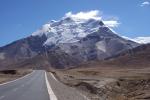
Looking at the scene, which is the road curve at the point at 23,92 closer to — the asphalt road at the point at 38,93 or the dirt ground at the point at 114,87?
the asphalt road at the point at 38,93

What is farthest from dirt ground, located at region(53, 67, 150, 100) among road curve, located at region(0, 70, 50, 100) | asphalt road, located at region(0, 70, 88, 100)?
road curve, located at region(0, 70, 50, 100)

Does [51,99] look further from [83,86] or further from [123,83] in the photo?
[123,83]

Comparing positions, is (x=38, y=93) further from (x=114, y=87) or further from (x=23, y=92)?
(x=114, y=87)

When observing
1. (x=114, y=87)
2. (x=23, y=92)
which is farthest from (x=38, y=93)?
(x=114, y=87)

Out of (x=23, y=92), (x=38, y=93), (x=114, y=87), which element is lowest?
(x=114, y=87)

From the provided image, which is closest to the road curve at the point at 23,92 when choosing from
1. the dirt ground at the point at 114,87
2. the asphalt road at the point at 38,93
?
the asphalt road at the point at 38,93

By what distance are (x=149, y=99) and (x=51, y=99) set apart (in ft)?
23.3

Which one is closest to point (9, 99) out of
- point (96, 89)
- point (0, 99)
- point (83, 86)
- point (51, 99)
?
point (0, 99)

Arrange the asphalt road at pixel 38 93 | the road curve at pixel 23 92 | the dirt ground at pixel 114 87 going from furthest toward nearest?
the dirt ground at pixel 114 87
the asphalt road at pixel 38 93
the road curve at pixel 23 92

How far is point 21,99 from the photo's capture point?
82.6 feet

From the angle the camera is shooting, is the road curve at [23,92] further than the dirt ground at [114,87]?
No

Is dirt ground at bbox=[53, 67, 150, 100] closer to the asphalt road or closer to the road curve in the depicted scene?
the asphalt road

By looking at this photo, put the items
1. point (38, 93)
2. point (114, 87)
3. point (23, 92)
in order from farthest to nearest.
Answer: point (114, 87), point (23, 92), point (38, 93)

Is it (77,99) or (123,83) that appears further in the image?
(123,83)
